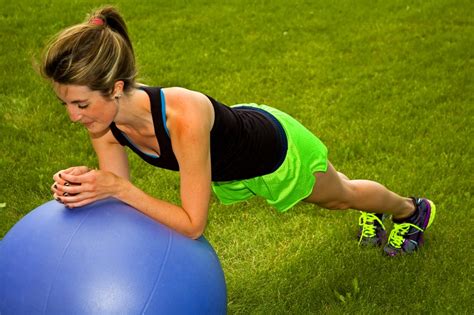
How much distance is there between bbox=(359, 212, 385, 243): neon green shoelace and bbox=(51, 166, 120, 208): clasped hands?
1898 mm

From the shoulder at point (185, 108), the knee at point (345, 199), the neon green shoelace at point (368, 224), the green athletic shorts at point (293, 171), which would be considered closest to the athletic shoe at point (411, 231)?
the neon green shoelace at point (368, 224)

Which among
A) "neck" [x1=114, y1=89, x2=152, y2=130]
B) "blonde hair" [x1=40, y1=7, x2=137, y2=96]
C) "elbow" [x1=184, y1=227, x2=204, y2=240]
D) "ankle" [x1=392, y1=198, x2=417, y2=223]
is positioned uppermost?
"blonde hair" [x1=40, y1=7, x2=137, y2=96]

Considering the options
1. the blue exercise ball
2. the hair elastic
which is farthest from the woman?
the blue exercise ball

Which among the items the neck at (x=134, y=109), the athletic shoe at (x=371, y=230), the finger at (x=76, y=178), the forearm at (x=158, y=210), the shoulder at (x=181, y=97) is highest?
the shoulder at (x=181, y=97)

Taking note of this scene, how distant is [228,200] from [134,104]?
1.07 meters

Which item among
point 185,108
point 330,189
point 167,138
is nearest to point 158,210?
point 167,138

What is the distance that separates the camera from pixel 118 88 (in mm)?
2994

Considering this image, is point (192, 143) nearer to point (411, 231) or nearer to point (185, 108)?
point (185, 108)

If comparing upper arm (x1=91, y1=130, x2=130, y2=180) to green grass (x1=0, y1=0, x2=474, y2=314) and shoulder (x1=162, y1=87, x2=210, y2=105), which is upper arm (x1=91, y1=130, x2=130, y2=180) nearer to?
shoulder (x1=162, y1=87, x2=210, y2=105)

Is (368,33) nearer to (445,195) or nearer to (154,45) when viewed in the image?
(154,45)

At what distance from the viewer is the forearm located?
304 cm

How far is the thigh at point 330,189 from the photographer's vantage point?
367 centimetres

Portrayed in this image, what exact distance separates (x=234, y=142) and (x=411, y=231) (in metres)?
1.56

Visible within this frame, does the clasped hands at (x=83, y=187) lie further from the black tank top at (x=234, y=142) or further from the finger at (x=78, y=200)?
the black tank top at (x=234, y=142)
